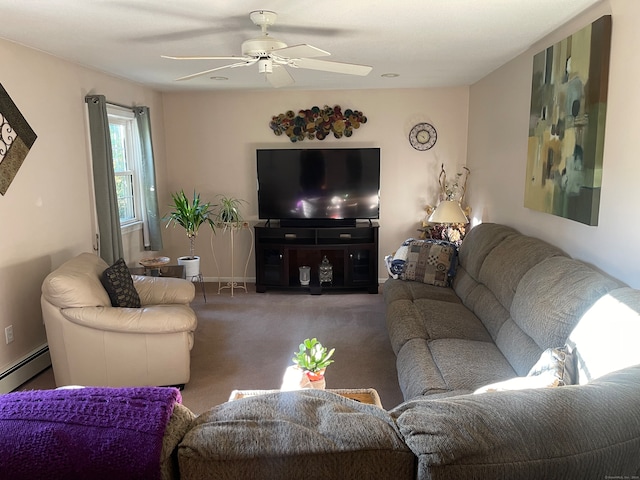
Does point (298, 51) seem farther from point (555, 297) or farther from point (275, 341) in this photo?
point (275, 341)

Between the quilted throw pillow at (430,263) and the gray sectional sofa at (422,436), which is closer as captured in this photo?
the gray sectional sofa at (422,436)

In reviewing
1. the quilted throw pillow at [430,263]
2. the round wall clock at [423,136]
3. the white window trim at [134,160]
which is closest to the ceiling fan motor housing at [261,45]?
the quilted throw pillow at [430,263]

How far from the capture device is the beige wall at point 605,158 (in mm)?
2312

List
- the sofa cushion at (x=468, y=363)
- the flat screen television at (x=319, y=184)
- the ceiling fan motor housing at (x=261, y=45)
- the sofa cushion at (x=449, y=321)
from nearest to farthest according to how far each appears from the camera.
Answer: the sofa cushion at (x=468, y=363) < the ceiling fan motor housing at (x=261, y=45) < the sofa cushion at (x=449, y=321) < the flat screen television at (x=319, y=184)

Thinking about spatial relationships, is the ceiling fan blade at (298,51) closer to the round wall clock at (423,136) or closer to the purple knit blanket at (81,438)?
the purple knit blanket at (81,438)

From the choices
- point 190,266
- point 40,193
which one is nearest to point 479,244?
point 190,266

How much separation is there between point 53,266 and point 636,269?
3850mm

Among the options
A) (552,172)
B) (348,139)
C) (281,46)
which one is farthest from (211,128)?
(552,172)

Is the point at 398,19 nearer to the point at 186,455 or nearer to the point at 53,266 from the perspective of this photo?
the point at 186,455

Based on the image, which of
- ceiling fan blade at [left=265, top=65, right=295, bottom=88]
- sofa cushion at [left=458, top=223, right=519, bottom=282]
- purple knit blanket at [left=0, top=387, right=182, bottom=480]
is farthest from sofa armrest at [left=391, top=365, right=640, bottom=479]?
sofa cushion at [left=458, top=223, right=519, bottom=282]

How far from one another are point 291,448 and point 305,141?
16.2ft

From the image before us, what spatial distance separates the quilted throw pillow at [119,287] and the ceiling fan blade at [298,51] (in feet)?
6.17

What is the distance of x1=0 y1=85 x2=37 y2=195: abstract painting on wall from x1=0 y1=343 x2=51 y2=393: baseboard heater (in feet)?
3.90

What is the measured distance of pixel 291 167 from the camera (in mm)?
5480
